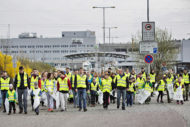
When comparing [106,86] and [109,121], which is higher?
[106,86]

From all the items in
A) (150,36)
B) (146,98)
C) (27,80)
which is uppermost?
(150,36)

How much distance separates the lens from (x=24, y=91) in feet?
52.0

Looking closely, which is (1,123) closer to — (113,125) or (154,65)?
(113,125)

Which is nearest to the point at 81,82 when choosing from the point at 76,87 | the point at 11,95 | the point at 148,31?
the point at 76,87

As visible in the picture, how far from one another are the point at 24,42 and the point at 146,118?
134136 mm

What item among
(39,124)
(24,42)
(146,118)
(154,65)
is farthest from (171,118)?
(24,42)

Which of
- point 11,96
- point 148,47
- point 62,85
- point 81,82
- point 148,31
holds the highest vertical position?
point 148,31

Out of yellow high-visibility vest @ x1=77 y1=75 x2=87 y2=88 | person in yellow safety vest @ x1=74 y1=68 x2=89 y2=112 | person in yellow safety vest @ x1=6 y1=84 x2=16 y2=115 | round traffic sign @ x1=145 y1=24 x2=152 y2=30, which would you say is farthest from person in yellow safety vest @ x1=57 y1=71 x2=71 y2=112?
round traffic sign @ x1=145 y1=24 x2=152 y2=30

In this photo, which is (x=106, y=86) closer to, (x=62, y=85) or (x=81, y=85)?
(x=81, y=85)

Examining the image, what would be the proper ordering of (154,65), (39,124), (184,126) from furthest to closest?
(154,65) → (39,124) → (184,126)

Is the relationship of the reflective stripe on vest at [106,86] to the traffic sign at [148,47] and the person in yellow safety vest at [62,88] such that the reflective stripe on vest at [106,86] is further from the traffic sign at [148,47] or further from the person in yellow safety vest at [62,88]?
the traffic sign at [148,47]

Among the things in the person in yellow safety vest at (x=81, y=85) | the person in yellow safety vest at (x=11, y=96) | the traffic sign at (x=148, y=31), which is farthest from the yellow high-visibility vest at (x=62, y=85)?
the traffic sign at (x=148, y=31)

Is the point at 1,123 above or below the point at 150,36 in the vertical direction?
below

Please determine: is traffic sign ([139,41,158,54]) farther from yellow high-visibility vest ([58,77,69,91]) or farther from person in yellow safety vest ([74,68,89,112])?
yellow high-visibility vest ([58,77,69,91])
